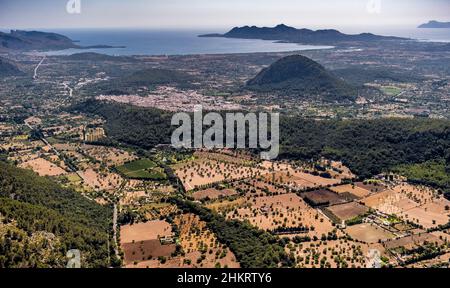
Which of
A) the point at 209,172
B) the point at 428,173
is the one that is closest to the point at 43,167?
the point at 209,172

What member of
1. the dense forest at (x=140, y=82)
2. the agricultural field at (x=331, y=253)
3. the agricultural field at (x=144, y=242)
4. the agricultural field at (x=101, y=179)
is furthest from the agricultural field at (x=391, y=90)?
the agricultural field at (x=144, y=242)

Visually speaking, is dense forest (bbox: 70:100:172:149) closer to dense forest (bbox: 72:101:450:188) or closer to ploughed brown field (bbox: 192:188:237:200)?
dense forest (bbox: 72:101:450:188)

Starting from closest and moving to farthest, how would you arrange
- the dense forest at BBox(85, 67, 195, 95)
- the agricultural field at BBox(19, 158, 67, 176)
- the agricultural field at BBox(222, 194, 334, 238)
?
the agricultural field at BBox(222, 194, 334, 238) → the agricultural field at BBox(19, 158, 67, 176) → the dense forest at BBox(85, 67, 195, 95)

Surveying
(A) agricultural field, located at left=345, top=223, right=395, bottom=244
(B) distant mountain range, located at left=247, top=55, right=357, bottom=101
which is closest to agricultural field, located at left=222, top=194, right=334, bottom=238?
(A) agricultural field, located at left=345, top=223, right=395, bottom=244

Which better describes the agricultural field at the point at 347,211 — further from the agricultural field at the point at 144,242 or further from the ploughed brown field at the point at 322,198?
the agricultural field at the point at 144,242

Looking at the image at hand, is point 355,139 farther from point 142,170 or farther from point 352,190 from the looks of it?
point 142,170

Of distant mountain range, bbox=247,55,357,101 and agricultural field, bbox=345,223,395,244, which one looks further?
distant mountain range, bbox=247,55,357,101
